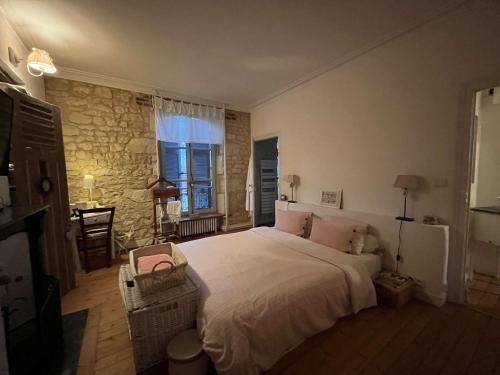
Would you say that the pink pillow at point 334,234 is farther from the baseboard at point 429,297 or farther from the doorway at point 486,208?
the doorway at point 486,208

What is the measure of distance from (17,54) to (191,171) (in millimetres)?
2698

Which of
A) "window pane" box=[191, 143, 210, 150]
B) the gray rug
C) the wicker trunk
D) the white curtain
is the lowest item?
the gray rug

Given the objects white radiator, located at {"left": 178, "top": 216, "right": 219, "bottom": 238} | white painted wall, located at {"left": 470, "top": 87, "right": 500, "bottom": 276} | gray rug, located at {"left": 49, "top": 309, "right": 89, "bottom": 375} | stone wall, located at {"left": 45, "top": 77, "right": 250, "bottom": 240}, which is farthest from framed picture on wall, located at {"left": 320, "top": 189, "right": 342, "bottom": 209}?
gray rug, located at {"left": 49, "top": 309, "right": 89, "bottom": 375}

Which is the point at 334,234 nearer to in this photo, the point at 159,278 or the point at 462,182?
the point at 462,182

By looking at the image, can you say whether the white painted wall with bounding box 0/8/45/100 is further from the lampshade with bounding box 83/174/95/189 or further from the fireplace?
the fireplace

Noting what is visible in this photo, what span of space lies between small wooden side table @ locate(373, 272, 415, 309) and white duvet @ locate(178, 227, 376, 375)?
0.15 metres

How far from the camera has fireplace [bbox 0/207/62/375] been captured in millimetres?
1151

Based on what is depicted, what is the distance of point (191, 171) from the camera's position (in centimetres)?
435

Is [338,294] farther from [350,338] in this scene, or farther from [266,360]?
[266,360]

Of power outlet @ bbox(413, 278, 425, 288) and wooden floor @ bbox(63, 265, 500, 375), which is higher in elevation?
power outlet @ bbox(413, 278, 425, 288)

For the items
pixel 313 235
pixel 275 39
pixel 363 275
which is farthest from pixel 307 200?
pixel 275 39

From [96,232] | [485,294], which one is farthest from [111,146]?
[485,294]

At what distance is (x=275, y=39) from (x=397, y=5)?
1.14 meters

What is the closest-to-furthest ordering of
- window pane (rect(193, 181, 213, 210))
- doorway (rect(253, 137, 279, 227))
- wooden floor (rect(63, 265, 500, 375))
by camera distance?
wooden floor (rect(63, 265, 500, 375)) < window pane (rect(193, 181, 213, 210)) < doorway (rect(253, 137, 279, 227))
